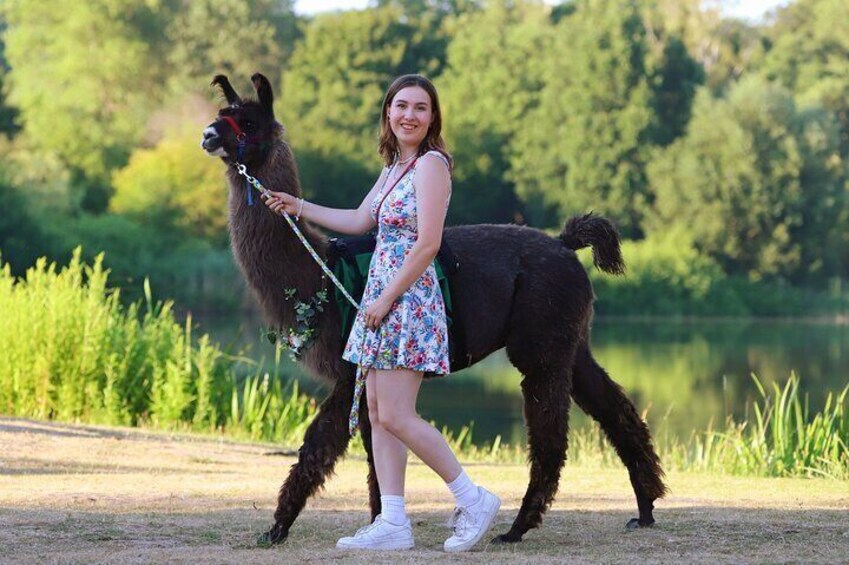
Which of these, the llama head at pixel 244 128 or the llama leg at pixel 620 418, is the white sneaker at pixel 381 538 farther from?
the llama head at pixel 244 128

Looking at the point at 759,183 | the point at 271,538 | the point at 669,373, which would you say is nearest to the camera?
the point at 271,538

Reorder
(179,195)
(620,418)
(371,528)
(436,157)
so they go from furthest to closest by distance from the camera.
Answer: (179,195)
(620,418)
(371,528)
(436,157)

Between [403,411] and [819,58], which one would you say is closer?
[403,411]

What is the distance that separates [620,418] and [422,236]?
5.69 feet

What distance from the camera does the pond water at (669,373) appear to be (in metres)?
21.5

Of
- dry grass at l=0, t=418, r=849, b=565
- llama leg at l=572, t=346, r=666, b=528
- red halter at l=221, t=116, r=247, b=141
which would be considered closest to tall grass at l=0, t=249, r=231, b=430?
dry grass at l=0, t=418, r=849, b=565

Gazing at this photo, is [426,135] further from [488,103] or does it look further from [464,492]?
[488,103]

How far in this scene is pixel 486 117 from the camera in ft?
204

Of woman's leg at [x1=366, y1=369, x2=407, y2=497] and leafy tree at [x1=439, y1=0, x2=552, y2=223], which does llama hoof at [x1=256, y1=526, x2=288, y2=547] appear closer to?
woman's leg at [x1=366, y1=369, x2=407, y2=497]

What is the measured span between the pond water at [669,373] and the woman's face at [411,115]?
822 cm

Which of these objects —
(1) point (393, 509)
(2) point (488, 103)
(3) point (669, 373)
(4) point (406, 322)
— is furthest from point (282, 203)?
(2) point (488, 103)

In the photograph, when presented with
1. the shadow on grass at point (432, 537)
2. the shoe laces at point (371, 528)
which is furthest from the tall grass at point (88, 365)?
the shoe laces at point (371, 528)

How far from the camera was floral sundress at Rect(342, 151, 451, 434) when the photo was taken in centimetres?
592

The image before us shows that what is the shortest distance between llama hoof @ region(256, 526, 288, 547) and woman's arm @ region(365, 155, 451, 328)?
1042 mm
